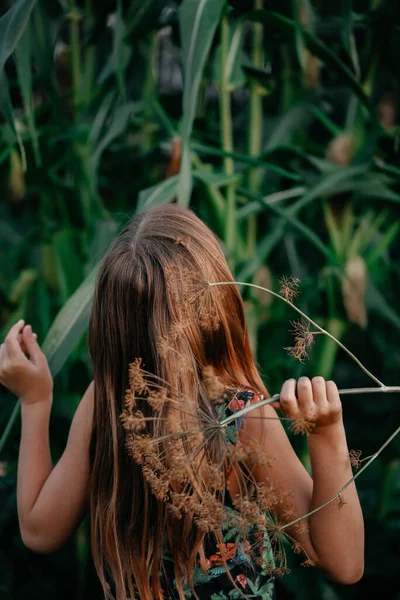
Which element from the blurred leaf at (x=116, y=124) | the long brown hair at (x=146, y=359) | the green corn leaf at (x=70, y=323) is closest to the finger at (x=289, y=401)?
Result: the long brown hair at (x=146, y=359)

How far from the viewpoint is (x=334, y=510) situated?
18.0 inches

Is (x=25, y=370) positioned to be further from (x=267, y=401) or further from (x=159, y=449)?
(x=267, y=401)

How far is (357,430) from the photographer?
0.99 m

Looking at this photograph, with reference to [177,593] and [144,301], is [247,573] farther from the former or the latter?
[144,301]

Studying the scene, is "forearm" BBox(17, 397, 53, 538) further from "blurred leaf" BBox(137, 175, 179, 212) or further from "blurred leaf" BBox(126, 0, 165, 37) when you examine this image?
"blurred leaf" BBox(126, 0, 165, 37)

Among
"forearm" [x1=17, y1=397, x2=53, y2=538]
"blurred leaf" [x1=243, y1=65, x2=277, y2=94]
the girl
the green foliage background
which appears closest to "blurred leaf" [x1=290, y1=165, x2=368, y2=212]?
the green foliage background

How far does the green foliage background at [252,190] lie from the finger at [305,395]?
0.29m

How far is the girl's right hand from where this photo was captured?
1.85 feet

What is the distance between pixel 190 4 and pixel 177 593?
0.51 m

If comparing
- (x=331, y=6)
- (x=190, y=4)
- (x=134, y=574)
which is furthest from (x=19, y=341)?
(x=331, y=6)

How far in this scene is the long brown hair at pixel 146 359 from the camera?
1.65 feet

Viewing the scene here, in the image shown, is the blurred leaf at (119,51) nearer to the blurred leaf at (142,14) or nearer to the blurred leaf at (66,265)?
the blurred leaf at (142,14)

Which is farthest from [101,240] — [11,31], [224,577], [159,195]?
[224,577]

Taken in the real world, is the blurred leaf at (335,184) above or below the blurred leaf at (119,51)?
below
